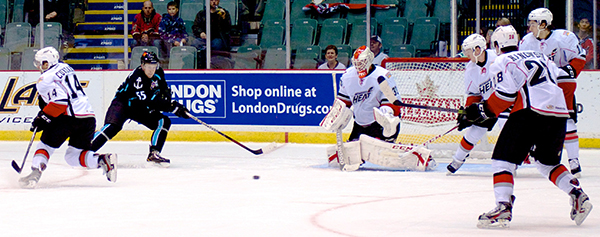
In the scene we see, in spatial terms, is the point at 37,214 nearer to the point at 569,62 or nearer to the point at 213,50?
the point at 569,62

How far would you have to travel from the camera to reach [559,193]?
4777mm

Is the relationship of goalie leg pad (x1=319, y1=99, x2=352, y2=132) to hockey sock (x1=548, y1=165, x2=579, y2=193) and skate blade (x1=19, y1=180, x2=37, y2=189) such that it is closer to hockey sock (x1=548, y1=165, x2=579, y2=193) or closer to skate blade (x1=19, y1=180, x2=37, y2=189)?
skate blade (x1=19, y1=180, x2=37, y2=189)

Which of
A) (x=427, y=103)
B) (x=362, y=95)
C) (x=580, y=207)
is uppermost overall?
(x=362, y=95)

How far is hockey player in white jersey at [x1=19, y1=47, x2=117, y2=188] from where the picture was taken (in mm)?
5238

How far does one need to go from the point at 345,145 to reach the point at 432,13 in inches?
120

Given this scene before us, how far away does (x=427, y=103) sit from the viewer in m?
7.11

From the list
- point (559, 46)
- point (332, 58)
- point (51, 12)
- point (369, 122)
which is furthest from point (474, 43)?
point (51, 12)

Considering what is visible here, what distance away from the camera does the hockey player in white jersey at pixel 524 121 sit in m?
3.54

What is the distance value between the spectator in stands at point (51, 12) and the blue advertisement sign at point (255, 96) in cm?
183

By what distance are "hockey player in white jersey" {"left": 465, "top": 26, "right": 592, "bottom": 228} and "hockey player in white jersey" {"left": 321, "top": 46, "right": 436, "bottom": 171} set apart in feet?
7.87

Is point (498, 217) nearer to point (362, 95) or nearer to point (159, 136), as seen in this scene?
point (362, 95)

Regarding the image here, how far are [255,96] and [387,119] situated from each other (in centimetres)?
308

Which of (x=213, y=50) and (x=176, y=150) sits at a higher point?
(x=213, y=50)

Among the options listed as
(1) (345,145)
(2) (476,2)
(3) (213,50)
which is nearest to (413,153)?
(1) (345,145)
